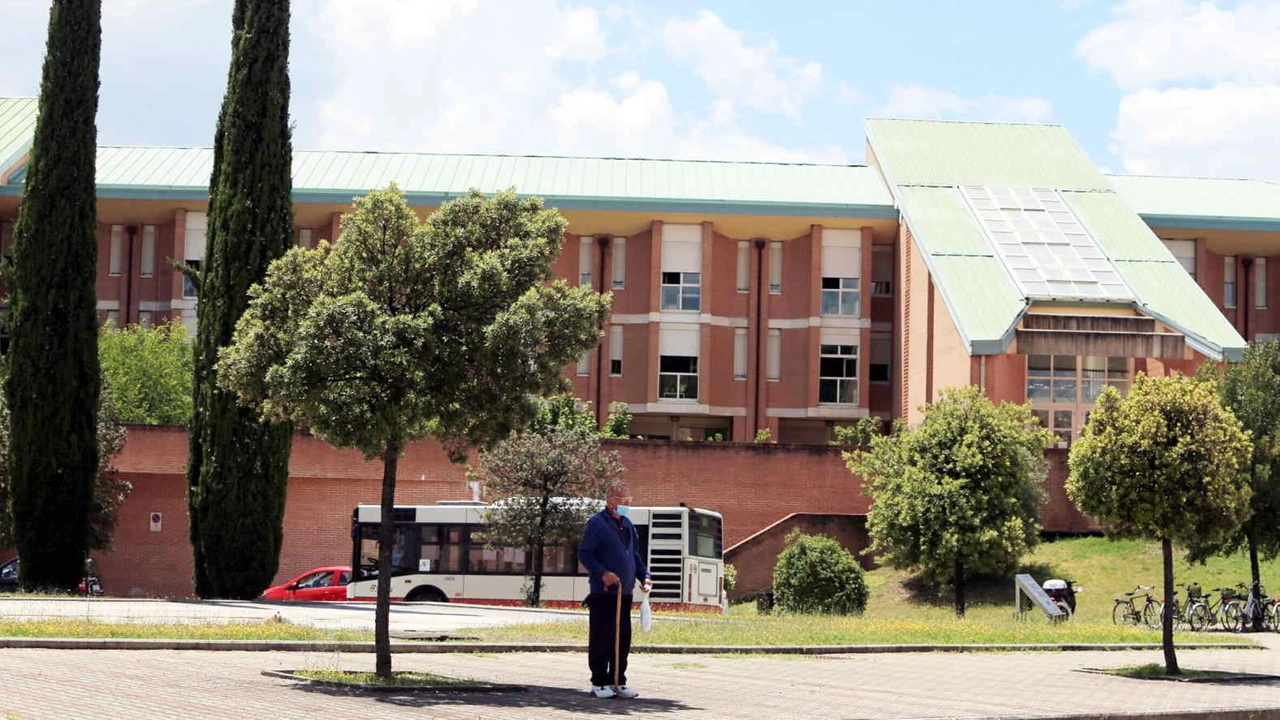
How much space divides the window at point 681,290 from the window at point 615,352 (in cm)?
183

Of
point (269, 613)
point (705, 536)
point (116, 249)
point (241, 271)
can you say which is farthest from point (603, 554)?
point (116, 249)

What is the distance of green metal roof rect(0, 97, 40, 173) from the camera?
47.0 meters

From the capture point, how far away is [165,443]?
1444 inches

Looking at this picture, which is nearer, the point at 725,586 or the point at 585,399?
the point at 725,586

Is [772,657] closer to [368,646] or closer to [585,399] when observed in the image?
[368,646]

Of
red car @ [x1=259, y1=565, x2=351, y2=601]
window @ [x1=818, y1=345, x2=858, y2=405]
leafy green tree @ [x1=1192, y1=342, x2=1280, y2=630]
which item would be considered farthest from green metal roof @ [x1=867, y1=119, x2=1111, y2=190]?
red car @ [x1=259, y1=565, x2=351, y2=601]

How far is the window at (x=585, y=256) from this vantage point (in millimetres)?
49781

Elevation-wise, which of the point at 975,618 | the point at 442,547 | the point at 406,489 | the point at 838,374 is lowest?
the point at 975,618

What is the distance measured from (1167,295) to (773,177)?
14.5m

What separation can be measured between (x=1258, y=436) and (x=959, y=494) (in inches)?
232

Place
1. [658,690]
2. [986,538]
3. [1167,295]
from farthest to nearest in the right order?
[1167,295] < [986,538] < [658,690]

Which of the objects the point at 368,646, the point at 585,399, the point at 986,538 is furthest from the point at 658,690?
Answer: the point at 585,399

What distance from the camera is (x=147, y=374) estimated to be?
1746 inches

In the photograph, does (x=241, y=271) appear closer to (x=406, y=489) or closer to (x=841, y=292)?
(x=406, y=489)
